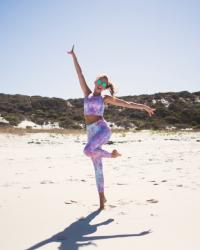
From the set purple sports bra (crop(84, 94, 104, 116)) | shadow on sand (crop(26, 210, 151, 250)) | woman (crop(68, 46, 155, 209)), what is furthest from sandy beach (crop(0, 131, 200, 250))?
purple sports bra (crop(84, 94, 104, 116))

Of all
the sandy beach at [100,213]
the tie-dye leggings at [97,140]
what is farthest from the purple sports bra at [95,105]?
the sandy beach at [100,213]

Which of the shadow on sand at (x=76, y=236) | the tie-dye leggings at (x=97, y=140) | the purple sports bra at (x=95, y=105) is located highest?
the purple sports bra at (x=95, y=105)

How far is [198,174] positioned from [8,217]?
4.26 m

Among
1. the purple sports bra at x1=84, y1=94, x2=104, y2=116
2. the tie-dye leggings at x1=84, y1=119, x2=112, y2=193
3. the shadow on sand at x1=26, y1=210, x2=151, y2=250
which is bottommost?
the shadow on sand at x1=26, y1=210, x2=151, y2=250

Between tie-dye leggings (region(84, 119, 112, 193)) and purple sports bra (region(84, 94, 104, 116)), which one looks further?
purple sports bra (region(84, 94, 104, 116))

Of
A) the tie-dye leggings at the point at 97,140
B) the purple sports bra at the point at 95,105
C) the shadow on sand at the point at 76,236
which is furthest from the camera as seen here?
the purple sports bra at the point at 95,105

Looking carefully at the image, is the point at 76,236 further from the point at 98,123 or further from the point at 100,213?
the point at 98,123

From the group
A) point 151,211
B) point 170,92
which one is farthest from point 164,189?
point 170,92

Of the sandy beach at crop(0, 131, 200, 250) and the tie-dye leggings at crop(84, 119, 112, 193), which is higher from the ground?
the tie-dye leggings at crop(84, 119, 112, 193)

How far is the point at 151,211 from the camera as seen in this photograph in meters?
4.25

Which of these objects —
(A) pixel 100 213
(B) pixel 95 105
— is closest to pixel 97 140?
(B) pixel 95 105

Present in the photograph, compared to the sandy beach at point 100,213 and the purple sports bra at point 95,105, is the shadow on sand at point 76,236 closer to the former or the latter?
the sandy beach at point 100,213

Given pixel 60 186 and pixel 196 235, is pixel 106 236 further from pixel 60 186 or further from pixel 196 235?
pixel 60 186

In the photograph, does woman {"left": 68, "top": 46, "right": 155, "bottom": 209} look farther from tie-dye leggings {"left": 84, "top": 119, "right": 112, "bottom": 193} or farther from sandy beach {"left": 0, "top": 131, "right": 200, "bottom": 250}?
sandy beach {"left": 0, "top": 131, "right": 200, "bottom": 250}
